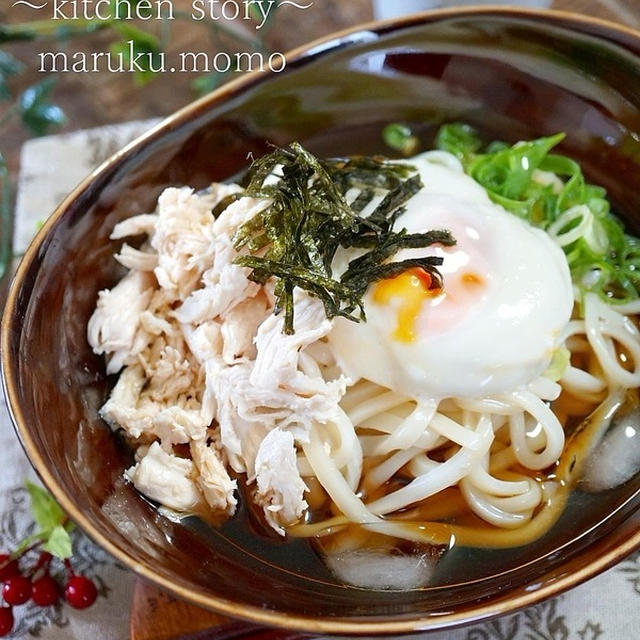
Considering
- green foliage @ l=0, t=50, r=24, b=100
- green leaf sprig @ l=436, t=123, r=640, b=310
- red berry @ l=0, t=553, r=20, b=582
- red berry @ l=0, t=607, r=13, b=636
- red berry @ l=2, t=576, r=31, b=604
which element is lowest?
red berry @ l=0, t=607, r=13, b=636

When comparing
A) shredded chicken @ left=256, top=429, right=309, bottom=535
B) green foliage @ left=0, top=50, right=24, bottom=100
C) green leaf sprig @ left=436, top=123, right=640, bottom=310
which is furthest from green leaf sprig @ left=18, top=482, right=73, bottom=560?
green foliage @ left=0, top=50, right=24, bottom=100

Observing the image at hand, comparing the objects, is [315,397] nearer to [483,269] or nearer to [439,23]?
[483,269]

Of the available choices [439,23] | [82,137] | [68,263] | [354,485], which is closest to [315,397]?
[354,485]

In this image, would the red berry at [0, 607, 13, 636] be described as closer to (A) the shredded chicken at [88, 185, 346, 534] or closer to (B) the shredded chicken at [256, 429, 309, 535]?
(A) the shredded chicken at [88, 185, 346, 534]

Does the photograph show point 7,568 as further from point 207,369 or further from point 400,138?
point 400,138

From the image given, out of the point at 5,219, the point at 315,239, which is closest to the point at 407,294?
the point at 315,239

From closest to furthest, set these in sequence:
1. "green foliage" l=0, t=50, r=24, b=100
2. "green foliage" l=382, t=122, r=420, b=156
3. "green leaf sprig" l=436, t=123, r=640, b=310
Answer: "green leaf sprig" l=436, t=123, r=640, b=310 < "green foliage" l=382, t=122, r=420, b=156 < "green foliage" l=0, t=50, r=24, b=100

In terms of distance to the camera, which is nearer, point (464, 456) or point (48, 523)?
point (464, 456)

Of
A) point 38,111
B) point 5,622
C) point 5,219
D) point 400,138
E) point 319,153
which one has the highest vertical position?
point 400,138
